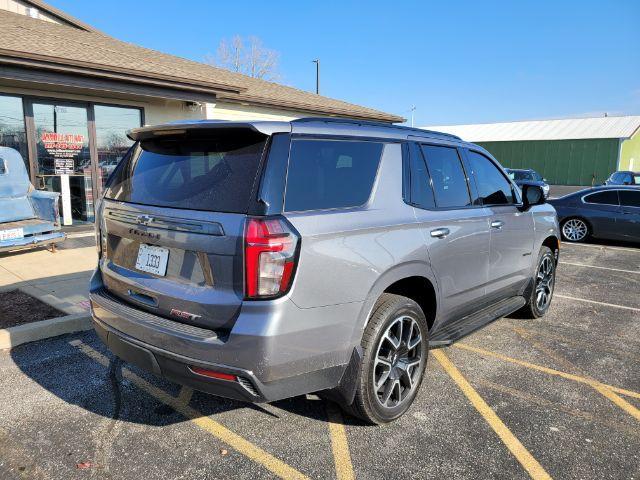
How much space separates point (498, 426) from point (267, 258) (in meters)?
1.93

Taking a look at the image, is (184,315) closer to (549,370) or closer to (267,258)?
(267,258)

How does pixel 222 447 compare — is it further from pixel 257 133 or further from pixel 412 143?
pixel 412 143

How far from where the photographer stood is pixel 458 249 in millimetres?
3584

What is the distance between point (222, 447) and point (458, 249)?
2.14m

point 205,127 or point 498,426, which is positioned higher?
point 205,127

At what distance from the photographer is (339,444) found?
2.84 metres

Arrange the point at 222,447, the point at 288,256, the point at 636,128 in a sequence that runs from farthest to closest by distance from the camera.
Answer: the point at 636,128
the point at 222,447
the point at 288,256

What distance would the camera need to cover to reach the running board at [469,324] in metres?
3.50

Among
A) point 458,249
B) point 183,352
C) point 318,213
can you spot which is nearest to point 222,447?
point 183,352

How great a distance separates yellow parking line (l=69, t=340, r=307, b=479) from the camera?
261 centimetres

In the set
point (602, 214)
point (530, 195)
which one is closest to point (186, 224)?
point (530, 195)

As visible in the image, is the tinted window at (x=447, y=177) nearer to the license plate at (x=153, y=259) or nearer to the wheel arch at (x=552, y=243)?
the wheel arch at (x=552, y=243)

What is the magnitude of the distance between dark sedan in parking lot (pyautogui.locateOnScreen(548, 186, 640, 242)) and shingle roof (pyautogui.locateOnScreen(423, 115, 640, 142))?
3375cm

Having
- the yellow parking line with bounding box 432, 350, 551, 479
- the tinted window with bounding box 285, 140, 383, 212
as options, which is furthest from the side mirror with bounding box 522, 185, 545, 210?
the tinted window with bounding box 285, 140, 383, 212
